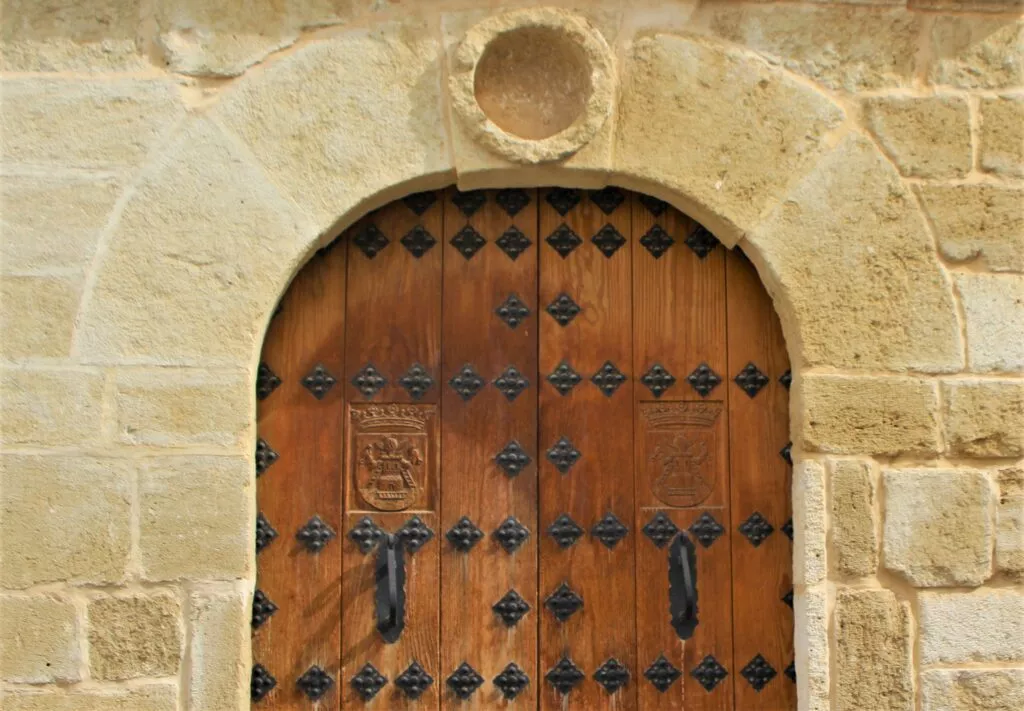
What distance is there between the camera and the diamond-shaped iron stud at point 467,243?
10.2 feet

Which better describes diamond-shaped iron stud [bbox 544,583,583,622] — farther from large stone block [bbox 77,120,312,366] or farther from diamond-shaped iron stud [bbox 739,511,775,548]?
large stone block [bbox 77,120,312,366]

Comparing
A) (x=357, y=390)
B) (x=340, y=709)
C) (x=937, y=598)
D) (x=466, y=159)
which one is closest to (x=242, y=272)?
(x=357, y=390)

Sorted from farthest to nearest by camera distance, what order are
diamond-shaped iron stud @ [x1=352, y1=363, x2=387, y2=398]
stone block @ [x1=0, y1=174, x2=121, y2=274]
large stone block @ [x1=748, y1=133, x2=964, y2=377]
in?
diamond-shaped iron stud @ [x1=352, y1=363, x2=387, y2=398]
large stone block @ [x1=748, y1=133, x2=964, y2=377]
stone block @ [x1=0, y1=174, x2=121, y2=274]

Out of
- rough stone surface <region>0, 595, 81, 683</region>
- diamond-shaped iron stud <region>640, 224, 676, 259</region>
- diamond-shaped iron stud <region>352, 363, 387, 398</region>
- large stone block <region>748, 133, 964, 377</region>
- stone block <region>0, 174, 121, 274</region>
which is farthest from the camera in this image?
diamond-shaped iron stud <region>640, 224, 676, 259</region>

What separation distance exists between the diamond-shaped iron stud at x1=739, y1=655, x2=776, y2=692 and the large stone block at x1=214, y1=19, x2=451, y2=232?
1559mm

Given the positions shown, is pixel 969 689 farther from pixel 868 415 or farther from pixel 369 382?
pixel 369 382

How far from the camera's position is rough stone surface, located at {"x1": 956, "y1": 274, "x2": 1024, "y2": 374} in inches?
116

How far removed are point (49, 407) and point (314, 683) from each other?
3.22ft

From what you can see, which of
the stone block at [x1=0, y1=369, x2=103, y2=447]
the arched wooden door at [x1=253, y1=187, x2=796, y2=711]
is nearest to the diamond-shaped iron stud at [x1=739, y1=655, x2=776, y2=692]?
the arched wooden door at [x1=253, y1=187, x2=796, y2=711]

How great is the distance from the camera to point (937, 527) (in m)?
2.89

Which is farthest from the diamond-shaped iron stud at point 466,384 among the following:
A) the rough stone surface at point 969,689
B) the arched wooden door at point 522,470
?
the rough stone surface at point 969,689

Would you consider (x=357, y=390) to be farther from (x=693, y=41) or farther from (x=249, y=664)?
(x=693, y=41)

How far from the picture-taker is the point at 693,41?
9.81 ft

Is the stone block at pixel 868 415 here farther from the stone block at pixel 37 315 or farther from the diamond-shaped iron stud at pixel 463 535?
the stone block at pixel 37 315
